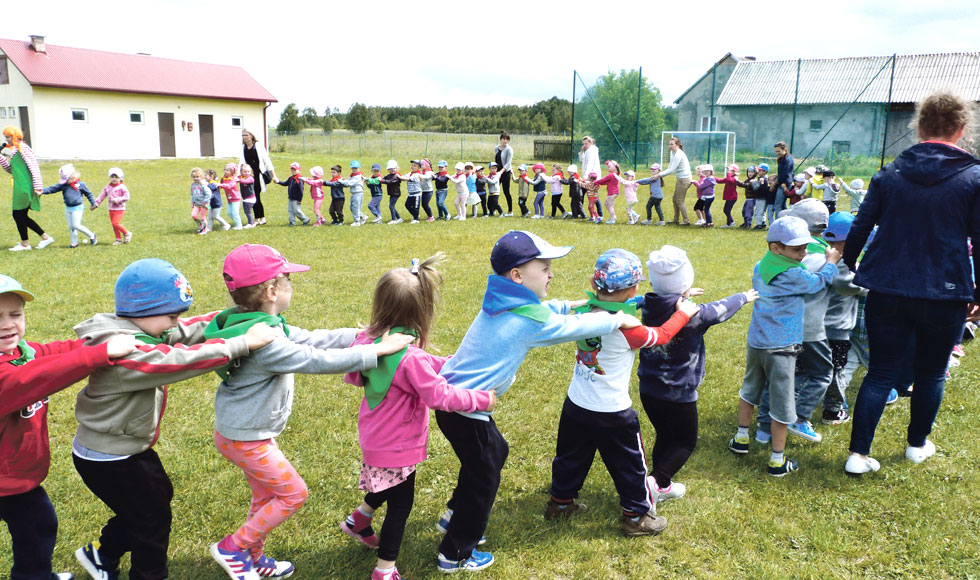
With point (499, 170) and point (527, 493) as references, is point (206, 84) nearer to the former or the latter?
point (499, 170)

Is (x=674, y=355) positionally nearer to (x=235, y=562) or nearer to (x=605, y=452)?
(x=605, y=452)

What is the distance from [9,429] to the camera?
8.82 ft

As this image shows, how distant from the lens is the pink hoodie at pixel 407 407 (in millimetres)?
2949

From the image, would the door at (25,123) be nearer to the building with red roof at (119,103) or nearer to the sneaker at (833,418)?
the building with red roof at (119,103)

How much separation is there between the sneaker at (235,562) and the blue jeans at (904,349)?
12.4 ft

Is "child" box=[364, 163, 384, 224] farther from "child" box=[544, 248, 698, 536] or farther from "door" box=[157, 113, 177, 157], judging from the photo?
"door" box=[157, 113, 177, 157]

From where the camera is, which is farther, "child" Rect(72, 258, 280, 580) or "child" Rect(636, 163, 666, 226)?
"child" Rect(636, 163, 666, 226)

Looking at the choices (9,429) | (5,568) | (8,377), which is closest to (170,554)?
(5,568)

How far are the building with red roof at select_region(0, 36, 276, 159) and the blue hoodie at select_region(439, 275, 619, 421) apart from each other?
123 ft

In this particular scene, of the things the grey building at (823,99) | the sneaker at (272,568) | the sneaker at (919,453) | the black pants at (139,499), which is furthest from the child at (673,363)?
the grey building at (823,99)

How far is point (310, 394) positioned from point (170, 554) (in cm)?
223

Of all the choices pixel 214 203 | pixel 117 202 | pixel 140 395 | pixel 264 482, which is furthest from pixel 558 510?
pixel 214 203

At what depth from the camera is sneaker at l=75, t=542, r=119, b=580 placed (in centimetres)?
320

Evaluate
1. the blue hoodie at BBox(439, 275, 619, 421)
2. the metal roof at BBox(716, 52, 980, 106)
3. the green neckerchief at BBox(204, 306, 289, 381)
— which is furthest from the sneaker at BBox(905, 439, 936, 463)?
the metal roof at BBox(716, 52, 980, 106)
